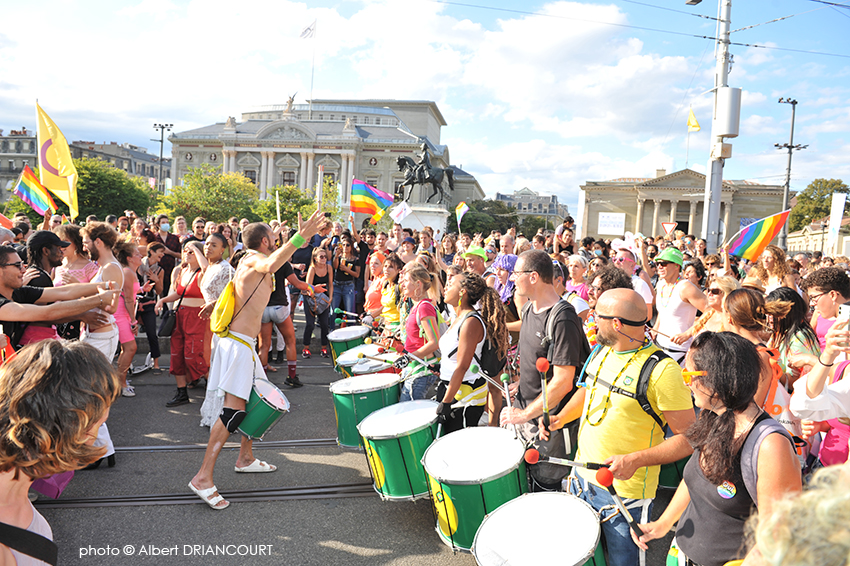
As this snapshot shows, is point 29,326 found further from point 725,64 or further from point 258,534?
point 725,64

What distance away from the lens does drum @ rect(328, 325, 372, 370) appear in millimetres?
6648

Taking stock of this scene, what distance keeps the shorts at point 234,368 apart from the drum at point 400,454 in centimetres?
107

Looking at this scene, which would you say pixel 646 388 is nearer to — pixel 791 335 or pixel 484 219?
pixel 791 335

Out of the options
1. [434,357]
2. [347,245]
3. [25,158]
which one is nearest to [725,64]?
[347,245]

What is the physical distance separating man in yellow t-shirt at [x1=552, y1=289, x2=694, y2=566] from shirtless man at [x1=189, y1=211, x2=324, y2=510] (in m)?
2.39

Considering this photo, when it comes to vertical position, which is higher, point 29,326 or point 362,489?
point 29,326

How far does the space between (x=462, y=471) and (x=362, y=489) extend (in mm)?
1670

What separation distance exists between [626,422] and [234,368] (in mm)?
2997

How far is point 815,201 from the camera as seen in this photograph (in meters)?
53.9

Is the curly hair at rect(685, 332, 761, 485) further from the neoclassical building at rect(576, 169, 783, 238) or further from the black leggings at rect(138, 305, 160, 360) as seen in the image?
the neoclassical building at rect(576, 169, 783, 238)

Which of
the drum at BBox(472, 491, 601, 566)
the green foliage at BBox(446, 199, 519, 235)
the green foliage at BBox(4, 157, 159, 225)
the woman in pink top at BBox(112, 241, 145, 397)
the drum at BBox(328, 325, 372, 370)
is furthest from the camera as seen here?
the green foliage at BBox(446, 199, 519, 235)

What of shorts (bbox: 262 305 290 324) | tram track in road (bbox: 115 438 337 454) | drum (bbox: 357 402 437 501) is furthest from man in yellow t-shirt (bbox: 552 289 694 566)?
shorts (bbox: 262 305 290 324)

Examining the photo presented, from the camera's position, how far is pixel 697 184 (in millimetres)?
68688

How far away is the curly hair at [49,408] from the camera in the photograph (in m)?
1.42
